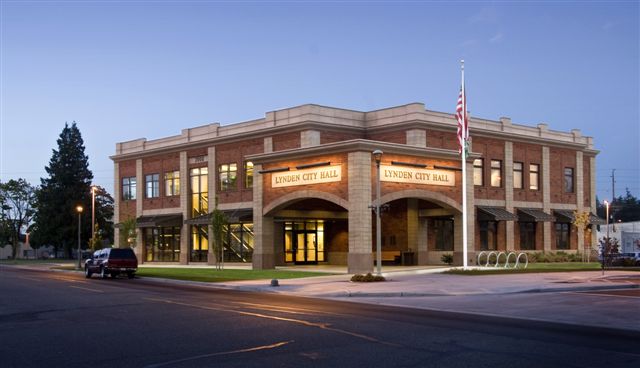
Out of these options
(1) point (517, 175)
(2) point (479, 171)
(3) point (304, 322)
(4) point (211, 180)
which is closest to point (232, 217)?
(4) point (211, 180)

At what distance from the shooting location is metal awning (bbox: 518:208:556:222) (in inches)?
2121

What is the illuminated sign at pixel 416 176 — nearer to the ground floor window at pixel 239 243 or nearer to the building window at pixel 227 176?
the ground floor window at pixel 239 243

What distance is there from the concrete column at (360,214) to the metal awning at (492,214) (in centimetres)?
1556

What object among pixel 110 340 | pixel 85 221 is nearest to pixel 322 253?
pixel 110 340

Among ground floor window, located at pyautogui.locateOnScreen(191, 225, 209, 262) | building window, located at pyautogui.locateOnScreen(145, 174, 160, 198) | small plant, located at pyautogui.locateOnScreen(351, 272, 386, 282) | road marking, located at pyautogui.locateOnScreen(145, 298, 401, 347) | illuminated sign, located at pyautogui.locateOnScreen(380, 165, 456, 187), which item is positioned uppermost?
building window, located at pyautogui.locateOnScreen(145, 174, 160, 198)

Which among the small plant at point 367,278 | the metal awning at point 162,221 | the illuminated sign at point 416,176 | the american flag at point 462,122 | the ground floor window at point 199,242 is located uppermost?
the american flag at point 462,122

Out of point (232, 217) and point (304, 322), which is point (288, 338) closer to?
point (304, 322)

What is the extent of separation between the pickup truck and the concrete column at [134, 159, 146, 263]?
847 inches

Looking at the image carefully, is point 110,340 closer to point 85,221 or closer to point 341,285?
point 341,285

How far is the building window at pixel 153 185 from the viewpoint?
62375 millimetres

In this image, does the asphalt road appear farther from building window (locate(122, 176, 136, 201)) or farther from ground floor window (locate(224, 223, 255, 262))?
building window (locate(122, 176, 136, 201))

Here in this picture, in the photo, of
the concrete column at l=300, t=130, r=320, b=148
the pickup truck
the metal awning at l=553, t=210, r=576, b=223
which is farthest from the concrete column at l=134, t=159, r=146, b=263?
the metal awning at l=553, t=210, r=576, b=223

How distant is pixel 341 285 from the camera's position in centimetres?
3008

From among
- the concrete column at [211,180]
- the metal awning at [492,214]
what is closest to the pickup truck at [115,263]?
the concrete column at [211,180]
